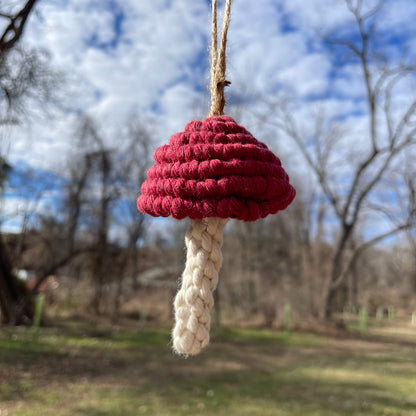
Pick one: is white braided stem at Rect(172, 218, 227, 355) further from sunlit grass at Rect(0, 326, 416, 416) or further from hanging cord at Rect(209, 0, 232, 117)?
sunlit grass at Rect(0, 326, 416, 416)

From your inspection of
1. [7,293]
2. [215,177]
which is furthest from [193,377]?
[215,177]

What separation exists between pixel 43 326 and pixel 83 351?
2245 millimetres

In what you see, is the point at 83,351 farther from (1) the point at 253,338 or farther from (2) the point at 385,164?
(2) the point at 385,164

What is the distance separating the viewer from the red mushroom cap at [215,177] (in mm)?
900

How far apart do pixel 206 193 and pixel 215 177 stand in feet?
0.17

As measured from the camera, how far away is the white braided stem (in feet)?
3.00

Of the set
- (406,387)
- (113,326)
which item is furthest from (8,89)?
(406,387)

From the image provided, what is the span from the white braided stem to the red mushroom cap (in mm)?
63

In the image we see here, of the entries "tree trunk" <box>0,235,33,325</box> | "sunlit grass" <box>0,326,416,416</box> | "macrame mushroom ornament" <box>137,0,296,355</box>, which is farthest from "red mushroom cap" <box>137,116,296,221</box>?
"tree trunk" <box>0,235,33,325</box>

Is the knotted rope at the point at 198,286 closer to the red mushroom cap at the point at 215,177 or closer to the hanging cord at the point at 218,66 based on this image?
the red mushroom cap at the point at 215,177

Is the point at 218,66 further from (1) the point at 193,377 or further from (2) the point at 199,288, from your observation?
(1) the point at 193,377

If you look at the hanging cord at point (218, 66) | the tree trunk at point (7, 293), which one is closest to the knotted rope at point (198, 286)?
the hanging cord at point (218, 66)

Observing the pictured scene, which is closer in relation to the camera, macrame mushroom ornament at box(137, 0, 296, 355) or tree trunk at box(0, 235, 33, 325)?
macrame mushroom ornament at box(137, 0, 296, 355)

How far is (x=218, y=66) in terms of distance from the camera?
103 cm
